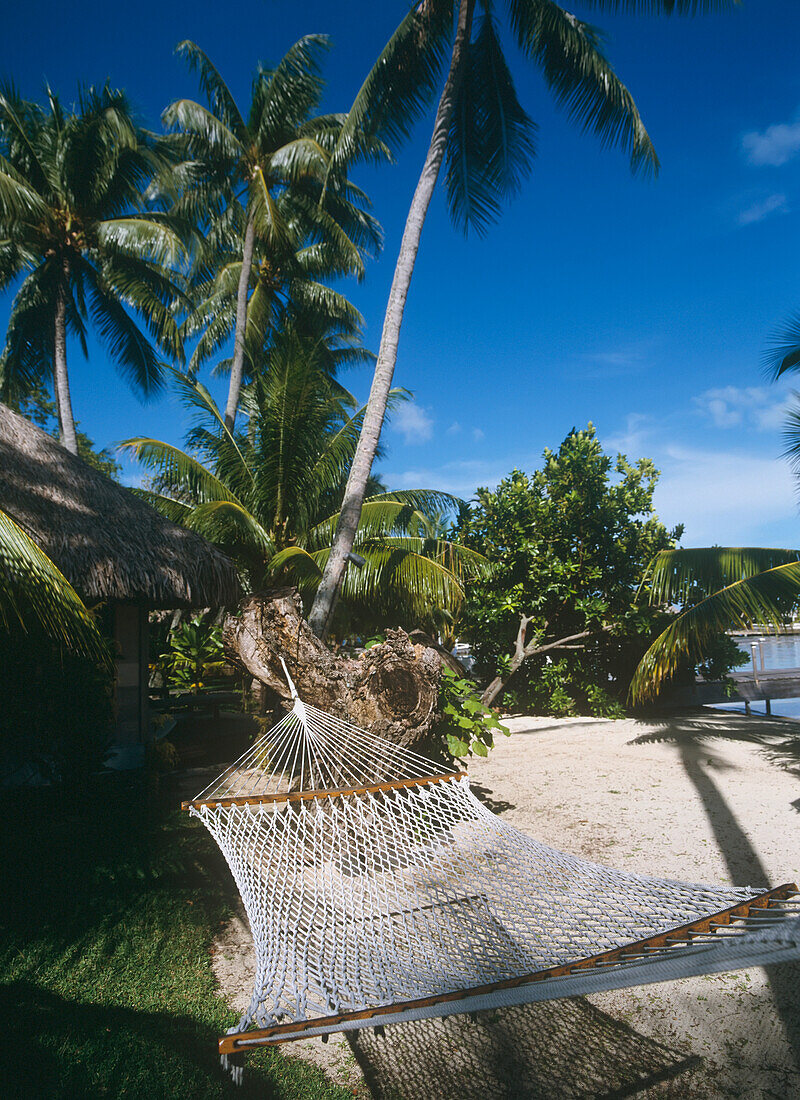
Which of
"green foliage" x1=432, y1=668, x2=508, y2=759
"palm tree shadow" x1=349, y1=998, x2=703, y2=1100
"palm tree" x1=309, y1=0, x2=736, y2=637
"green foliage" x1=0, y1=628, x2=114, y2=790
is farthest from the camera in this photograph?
"palm tree" x1=309, y1=0, x2=736, y2=637

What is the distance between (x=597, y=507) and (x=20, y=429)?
21.6ft

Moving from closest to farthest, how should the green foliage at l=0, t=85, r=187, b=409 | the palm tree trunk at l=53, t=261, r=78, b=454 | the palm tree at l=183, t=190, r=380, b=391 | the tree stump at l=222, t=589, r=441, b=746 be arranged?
the tree stump at l=222, t=589, r=441, b=746 < the green foliage at l=0, t=85, r=187, b=409 < the palm tree trunk at l=53, t=261, r=78, b=454 < the palm tree at l=183, t=190, r=380, b=391

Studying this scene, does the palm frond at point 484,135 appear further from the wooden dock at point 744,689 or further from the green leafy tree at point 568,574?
the wooden dock at point 744,689

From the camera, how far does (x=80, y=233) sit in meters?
A: 8.62

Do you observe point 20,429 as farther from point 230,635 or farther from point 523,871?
point 523,871

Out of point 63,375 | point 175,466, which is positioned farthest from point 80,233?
point 175,466

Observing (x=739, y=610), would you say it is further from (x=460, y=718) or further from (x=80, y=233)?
(x=80, y=233)

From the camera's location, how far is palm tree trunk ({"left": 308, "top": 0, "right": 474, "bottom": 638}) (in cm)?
434

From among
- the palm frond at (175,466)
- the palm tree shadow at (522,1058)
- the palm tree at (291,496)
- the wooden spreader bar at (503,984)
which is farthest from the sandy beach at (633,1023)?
the palm frond at (175,466)

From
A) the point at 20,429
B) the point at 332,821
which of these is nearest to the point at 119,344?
the point at 20,429

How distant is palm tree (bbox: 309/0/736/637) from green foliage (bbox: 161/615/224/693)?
5467mm

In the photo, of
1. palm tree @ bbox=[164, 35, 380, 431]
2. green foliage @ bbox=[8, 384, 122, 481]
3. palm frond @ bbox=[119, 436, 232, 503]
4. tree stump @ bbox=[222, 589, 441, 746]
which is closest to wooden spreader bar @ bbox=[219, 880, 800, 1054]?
tree stump @ bbox=[222, 589, 441, 746]

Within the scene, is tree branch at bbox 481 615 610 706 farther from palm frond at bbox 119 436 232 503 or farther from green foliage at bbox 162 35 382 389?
green foliage at bbox 162 35 382 389

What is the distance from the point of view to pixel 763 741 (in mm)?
6121
